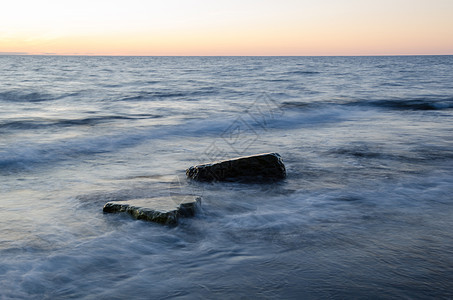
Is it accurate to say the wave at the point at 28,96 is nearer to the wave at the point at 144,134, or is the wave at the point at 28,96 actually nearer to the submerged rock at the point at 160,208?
the wave at the point at 144,134

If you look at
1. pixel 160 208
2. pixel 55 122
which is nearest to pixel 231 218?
pixel 160 208

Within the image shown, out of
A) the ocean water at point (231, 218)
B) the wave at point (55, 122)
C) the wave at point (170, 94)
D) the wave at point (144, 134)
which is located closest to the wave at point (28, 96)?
the wave at point (170, 94)

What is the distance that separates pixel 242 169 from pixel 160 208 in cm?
170

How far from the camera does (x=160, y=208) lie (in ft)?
12.8

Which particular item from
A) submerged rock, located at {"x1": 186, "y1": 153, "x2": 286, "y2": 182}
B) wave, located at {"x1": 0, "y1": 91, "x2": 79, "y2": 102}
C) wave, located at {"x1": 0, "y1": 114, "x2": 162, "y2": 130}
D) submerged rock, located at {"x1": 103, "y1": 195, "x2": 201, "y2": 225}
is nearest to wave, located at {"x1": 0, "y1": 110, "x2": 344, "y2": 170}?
wave, located at {"x1": 0, "y1": 114, "x2": 162, "y2": 130}

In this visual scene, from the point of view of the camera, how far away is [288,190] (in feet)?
16.5

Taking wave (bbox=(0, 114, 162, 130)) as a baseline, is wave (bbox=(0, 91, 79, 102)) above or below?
→ above

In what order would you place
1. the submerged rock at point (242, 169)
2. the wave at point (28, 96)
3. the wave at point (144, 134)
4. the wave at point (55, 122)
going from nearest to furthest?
the submerged rock at point (242, 169), the wave at point (144, 134), the wave at point (55, 122), the wave at point (28, 96)

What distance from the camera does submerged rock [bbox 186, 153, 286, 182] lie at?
5.34 metres

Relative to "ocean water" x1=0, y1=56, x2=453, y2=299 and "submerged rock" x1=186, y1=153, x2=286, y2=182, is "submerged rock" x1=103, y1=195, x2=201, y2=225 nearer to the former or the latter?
"ocean water" x1=0, y1=56, x2=453, y2=299

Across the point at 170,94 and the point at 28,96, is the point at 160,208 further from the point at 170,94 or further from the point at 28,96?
the point at 28,96

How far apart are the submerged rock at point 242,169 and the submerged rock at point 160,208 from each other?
3.70ft

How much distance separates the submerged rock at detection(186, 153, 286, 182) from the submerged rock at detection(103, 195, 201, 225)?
3.70 feet

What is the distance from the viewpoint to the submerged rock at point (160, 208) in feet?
12.4
